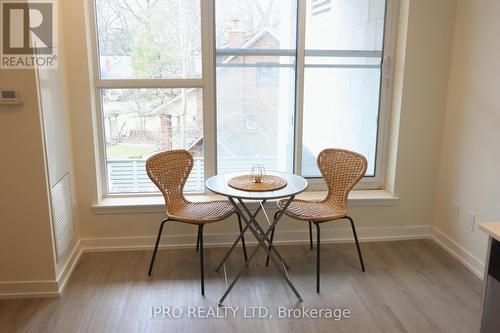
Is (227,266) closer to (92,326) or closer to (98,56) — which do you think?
(92,326)

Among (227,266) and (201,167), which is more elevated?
(201,167)

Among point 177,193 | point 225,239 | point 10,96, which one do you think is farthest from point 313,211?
point 10,96

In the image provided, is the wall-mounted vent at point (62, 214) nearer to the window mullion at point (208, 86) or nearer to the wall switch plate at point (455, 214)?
the window mullion at point (208, 86)

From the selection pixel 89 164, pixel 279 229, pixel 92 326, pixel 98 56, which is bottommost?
pixel 92 326

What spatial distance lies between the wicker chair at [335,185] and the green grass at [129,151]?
1204 mm

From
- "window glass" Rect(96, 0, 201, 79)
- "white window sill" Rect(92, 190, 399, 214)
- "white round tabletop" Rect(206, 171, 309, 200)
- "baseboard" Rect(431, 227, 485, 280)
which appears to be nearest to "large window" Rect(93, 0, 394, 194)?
"window glass" Rect(96, 0, 201, 79)

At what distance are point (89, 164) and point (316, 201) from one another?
1.84 meters

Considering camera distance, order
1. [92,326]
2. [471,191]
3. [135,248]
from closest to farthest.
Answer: [92,326]
[471,191]
[135,248]

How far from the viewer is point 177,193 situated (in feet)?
10.8

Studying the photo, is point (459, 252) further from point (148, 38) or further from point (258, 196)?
point (148, 38)

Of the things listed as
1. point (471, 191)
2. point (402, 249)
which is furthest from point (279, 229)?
point (471, 191)

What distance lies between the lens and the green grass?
3561 millimetres

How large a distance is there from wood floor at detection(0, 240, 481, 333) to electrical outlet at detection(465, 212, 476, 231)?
1.02 ft

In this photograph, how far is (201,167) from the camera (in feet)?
12.0
